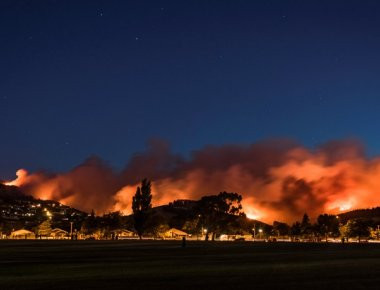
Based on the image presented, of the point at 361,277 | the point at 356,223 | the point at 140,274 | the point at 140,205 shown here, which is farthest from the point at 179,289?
the point at 356,223

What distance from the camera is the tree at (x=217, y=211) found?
118 m

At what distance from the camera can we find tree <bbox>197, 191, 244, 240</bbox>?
118m

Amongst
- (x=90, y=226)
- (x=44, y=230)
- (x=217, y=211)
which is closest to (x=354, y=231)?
(x=217, y=211)

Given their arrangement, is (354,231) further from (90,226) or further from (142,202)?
(90,226)

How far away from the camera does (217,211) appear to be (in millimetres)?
119000

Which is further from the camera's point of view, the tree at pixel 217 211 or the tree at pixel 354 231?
the tree at pixel 354 231

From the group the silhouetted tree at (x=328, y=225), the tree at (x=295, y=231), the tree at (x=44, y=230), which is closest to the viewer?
the tree at (x=44, y=230)

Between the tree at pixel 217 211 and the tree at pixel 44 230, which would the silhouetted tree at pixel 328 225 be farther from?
the tree at pixel 44 230

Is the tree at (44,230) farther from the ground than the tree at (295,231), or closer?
closer

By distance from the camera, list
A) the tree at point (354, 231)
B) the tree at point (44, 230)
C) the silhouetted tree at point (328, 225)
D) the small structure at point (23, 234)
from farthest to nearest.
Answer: the silhouetted tree at point (328, 225) → the tree at point (354, 231) → the tree at point (44, 230) → the small structure at point (23, 234)

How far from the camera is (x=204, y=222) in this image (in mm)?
119938

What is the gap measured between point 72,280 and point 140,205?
112315 millimetres

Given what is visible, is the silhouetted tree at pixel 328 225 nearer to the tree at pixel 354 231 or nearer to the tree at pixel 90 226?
the tree at pixel 354 231

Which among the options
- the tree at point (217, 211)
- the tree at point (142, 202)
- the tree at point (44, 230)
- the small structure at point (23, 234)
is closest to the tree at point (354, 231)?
the tree at point (217, 211)
